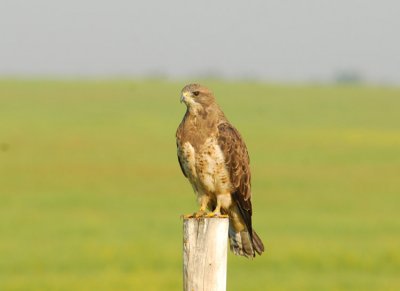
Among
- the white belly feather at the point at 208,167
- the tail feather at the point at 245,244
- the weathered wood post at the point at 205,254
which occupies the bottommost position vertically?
the weathered wood post at the point at 205,254

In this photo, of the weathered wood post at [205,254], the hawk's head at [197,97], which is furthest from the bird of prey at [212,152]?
the weathered wood post at [205,254]

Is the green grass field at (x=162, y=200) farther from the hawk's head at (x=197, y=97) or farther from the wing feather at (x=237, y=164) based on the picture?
the hawk's head at (x=197, y=97)

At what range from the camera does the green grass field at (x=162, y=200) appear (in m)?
17.4

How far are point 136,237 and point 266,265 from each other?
3928mm

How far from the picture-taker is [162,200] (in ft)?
91.5

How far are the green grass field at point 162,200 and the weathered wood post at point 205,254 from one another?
935cm

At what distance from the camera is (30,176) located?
3275 centimetres

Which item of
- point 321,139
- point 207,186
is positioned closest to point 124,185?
point 321,139

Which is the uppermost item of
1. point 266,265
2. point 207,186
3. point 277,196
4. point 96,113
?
point 96,113

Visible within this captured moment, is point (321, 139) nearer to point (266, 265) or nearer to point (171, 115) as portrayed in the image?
point (171, 115)

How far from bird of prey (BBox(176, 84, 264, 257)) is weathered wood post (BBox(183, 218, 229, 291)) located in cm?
156

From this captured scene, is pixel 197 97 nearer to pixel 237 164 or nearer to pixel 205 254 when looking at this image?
pixel 237 164

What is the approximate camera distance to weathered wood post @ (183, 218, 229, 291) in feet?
20.1

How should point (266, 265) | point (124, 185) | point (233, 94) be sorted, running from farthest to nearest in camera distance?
point (233, 94) < point (124, 185) < point (266, 265)
